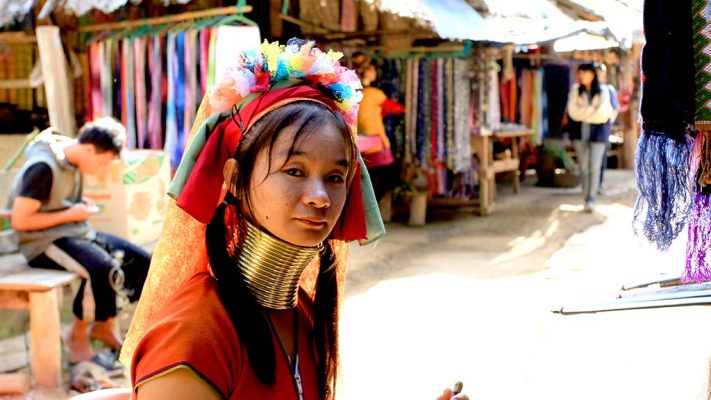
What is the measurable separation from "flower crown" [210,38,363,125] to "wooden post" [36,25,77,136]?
4.71m

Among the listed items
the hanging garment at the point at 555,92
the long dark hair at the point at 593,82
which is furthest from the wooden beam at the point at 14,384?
the hanging garment at the point at 555,92

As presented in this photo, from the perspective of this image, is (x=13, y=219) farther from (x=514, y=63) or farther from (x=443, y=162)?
(x=514, y=63)

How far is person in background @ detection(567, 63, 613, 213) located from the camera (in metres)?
9.20

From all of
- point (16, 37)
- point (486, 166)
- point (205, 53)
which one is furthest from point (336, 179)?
point (486, 166)

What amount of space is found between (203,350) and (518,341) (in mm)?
3649

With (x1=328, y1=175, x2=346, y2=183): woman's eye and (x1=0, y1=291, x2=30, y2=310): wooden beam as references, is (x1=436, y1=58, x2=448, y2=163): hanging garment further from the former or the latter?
(x1=328, y1=175, x2=346, y2=183): woman's eye

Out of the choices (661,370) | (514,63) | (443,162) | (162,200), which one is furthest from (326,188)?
(514,63)

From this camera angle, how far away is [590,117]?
9258 mm

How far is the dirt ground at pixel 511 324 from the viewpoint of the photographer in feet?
13.1

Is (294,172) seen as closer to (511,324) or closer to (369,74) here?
(511,324)

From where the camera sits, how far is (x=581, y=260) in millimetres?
7195

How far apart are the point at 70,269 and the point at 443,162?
18.0ft

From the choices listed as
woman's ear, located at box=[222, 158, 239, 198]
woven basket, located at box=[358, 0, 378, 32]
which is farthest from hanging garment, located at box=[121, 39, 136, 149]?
woman's ear, located at box=[222, 158, 239, 198]

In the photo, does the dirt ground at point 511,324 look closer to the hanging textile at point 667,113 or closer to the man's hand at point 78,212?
the hanging textile at point 667,113
